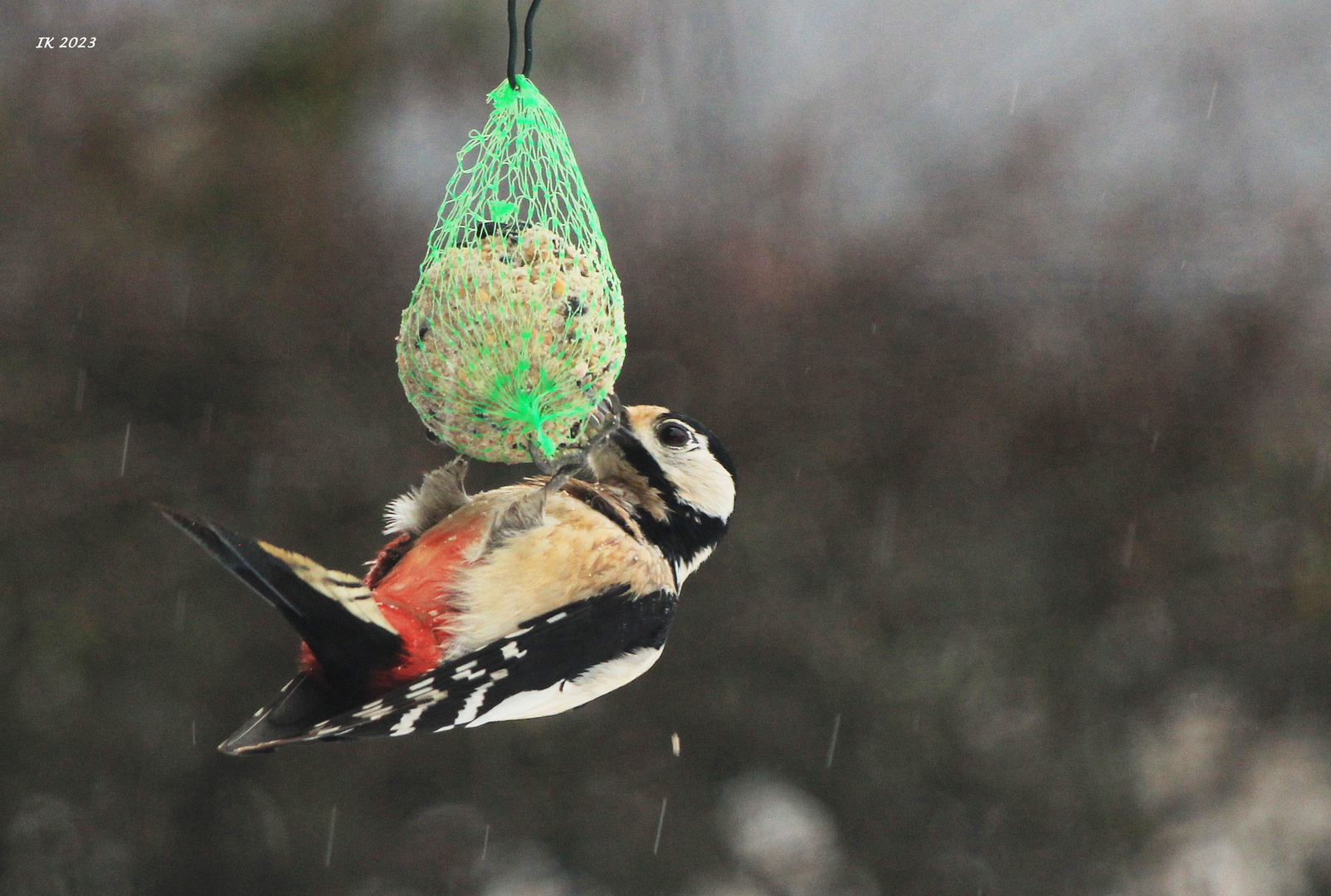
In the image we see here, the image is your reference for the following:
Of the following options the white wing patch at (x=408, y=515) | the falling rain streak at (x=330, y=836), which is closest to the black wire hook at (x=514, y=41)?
the white wing patch at (x=408, y=515)

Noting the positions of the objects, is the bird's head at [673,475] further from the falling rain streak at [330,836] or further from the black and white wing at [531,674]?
the falling rain streak at [330,836]

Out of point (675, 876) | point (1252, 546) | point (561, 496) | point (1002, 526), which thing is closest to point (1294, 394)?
point (1252, 546)

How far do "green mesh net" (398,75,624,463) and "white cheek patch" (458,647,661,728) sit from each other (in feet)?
1.13

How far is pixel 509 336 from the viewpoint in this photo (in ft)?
5.43

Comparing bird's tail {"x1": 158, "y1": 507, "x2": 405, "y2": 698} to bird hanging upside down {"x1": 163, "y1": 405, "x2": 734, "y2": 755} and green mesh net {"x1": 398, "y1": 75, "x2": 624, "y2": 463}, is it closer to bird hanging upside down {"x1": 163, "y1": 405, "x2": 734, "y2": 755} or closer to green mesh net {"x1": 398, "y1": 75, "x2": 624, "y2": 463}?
bird hanging upside down {"x1": 163, "y1": 405, "x2": 734, "y2": 755}

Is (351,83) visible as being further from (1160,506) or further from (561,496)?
(1160,506)

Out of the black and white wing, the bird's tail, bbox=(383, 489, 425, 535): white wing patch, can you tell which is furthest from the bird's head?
the bird's tail

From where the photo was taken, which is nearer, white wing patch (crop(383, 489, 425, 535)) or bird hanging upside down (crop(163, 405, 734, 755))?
bird hanging upside down (crop(163, 405, 734, 755))

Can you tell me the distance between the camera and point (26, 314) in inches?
145

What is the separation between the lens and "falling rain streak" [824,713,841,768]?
4.01 metres

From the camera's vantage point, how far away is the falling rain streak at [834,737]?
4008mm

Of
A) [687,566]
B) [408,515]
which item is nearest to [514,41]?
[408,515]

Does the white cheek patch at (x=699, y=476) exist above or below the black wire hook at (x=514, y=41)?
below

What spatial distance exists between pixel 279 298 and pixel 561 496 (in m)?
2.23
